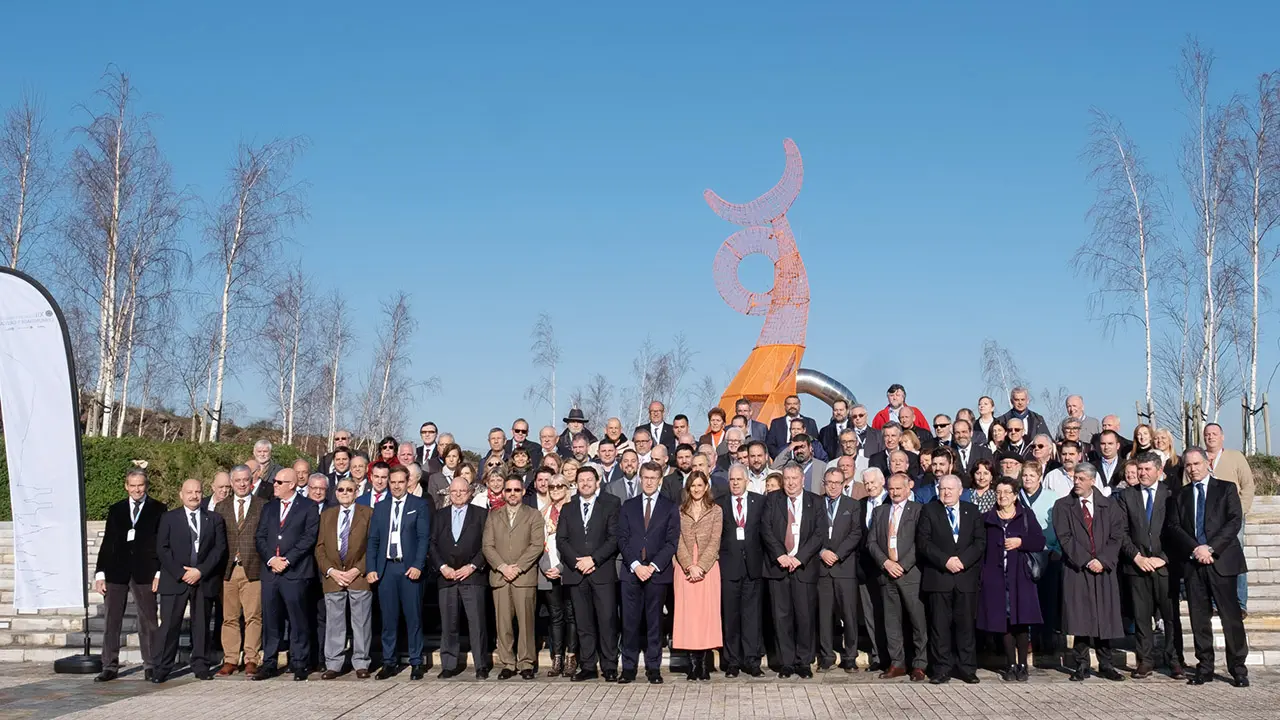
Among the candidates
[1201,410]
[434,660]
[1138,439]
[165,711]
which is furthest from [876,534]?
[1201,410]

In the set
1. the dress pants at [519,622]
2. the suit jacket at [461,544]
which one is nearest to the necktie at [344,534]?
the suit jacket at [461,544]

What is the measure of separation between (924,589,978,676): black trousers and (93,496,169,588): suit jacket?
6528mm

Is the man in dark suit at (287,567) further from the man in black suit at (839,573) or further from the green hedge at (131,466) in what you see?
the green hedge at (131,466)

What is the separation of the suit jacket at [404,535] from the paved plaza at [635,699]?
0.98m

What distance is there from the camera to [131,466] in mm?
18766

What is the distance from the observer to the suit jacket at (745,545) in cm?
952

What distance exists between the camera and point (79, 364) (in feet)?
110

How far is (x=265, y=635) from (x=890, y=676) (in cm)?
529

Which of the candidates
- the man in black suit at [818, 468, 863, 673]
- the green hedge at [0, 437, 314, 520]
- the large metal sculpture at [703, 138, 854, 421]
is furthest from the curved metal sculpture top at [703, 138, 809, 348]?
the man in black suit at [818, 468, 863, 673]

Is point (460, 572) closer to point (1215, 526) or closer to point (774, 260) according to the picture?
point (1215, 526)

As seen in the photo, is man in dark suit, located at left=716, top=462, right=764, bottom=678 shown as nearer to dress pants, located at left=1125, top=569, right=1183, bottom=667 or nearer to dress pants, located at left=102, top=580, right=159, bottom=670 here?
dress pants, located at left=1125, top=569, right=1183, bottom=667

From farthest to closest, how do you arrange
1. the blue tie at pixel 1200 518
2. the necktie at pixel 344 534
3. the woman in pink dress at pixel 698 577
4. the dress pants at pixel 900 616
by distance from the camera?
the necktie at pixel 344 534
the woman in pink dress at pixel 698 577
the dress pants at pixel 900 616
the blue tie at pixel 1200 518

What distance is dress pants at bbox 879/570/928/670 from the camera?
9.23m

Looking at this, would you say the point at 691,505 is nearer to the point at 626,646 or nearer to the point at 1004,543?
the point at 626,646
